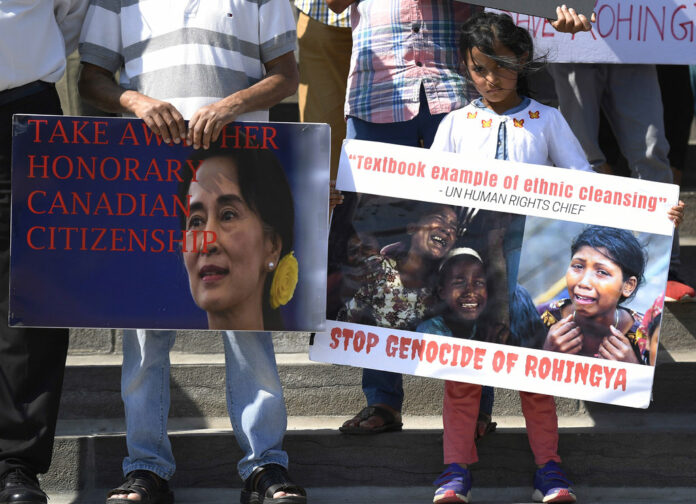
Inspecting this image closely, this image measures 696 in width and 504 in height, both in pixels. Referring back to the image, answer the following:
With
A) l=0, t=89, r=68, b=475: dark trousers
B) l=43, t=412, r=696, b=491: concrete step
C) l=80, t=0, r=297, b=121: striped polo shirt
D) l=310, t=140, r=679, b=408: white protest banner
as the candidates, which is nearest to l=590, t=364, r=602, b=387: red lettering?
l=310, t=140, r=679, b=408: white protest banner

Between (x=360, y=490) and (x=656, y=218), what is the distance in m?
1.37

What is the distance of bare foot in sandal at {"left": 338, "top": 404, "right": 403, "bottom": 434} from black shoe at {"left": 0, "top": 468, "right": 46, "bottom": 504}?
1060 millimetres

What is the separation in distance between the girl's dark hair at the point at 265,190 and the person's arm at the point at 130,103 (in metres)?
0.11

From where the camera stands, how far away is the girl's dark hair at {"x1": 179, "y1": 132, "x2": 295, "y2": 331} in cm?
344

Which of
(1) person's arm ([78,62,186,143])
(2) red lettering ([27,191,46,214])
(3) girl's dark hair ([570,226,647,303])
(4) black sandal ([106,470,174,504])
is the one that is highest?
(1) person's arm ([78,62,186,143])

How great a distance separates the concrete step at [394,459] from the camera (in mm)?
3848

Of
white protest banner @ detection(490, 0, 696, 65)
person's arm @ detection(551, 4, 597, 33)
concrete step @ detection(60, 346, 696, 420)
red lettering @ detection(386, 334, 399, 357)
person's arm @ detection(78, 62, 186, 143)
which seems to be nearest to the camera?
person's arm @ detection(78, 62, 186, 143)

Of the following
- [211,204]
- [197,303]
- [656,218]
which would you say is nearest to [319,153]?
[211,204]

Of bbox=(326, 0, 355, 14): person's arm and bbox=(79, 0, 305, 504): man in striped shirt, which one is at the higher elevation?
bbox=(326, 0, 355, 14): person's arm

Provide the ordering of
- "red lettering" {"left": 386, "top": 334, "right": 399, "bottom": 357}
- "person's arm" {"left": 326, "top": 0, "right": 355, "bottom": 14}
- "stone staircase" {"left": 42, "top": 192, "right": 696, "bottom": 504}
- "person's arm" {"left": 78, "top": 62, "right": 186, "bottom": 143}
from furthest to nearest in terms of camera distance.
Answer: "person's arm" {"left": 326, "top": 0, "right": 355, "bottom": 14} → "stone staircase" {"left": 42, "top": 192, "right": 696, "bottom": 504} → "red lettering" {"left": 386, "top": 334, "right": 399, "bottom": 357} → "person's arm" {"left": 78, "top": 62, "right": 186, "bottom": 143}

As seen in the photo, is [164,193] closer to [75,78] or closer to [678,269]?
[75,78]

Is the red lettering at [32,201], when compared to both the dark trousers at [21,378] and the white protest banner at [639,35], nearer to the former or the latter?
the dark trousers at [21,378]

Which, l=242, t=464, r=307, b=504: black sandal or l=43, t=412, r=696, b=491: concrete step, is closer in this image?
l=242, t=464, r=307, b=504: black sandal

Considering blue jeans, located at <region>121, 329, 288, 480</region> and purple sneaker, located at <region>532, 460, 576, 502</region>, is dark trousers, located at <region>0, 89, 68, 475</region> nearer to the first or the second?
blue jeans, located at <region>121, 329, 288, 480</region>
